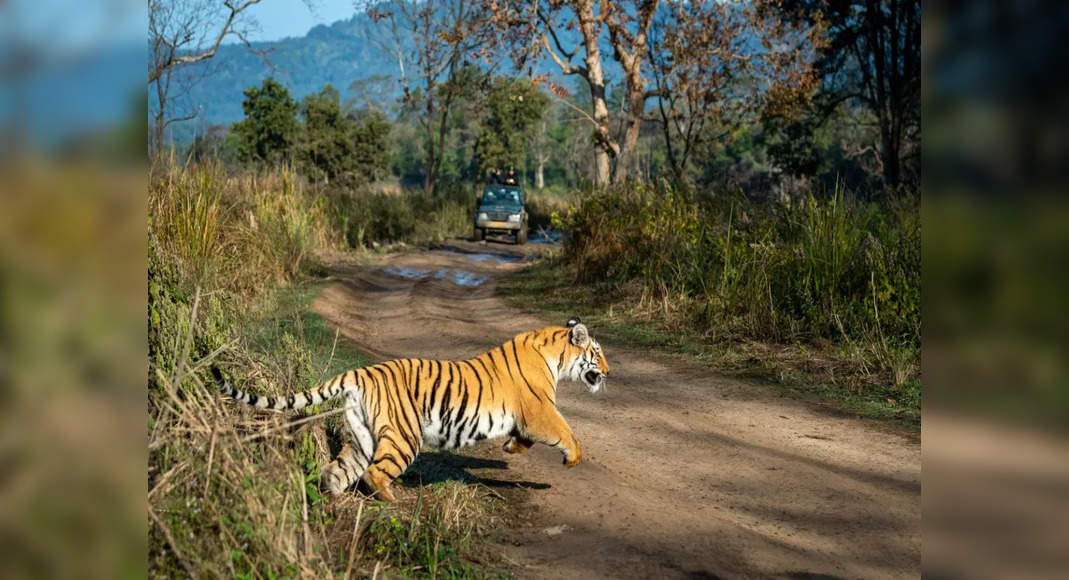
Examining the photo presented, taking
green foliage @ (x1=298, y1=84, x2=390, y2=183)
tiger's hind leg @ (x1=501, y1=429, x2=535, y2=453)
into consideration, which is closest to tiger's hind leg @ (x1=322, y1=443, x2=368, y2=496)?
tiger's hind leg @ (x1=501, y1=429, x2=535, y2=453)

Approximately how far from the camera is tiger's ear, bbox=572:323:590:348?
21.1 ft

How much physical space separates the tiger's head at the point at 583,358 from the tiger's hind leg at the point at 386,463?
4.91 ft

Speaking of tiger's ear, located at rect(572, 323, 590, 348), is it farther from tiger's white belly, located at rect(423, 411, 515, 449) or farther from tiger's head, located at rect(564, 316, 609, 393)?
tiger's white belly, located at rect(423, 411, 515, 449)

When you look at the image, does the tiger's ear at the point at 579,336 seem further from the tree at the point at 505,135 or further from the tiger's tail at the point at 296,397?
the tree at the point at 505,135

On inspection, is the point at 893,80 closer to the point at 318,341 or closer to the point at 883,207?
the point at 883,207

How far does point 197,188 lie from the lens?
30.2 ft

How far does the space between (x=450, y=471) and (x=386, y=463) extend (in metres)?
1.22

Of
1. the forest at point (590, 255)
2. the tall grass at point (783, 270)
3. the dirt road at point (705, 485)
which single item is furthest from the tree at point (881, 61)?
the dirt road at point (705, 485)

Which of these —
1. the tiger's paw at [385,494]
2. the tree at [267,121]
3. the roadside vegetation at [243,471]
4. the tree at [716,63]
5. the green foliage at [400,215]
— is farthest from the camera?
the tree at [267,121]

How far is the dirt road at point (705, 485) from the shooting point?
16.3 ft

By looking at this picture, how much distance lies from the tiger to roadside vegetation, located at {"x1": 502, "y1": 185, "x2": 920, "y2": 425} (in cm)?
361

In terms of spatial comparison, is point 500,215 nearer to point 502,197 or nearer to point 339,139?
point 502,197
